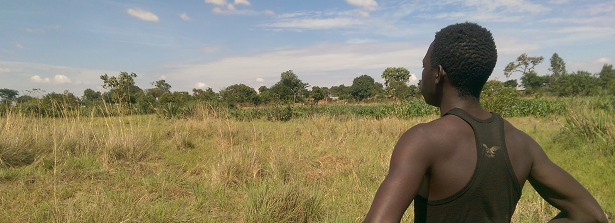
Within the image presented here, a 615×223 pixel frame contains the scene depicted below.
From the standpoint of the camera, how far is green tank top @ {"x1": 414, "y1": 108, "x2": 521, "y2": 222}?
1.00m

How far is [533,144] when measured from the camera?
1128mm

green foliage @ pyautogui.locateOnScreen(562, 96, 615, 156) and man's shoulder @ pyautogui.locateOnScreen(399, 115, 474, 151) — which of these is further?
green foliage @ pyautogui.locateOnScreen(562, 96, 615, 156)

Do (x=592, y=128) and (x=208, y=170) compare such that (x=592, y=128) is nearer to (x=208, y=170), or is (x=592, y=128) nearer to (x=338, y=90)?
(x=208, y=170)

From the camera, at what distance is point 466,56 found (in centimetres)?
105

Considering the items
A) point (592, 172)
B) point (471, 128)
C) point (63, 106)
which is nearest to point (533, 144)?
point (471, 128)

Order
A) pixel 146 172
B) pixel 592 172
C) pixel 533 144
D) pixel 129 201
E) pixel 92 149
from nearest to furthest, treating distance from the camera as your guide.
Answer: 1. pixel 533 144
2. pixel 129 201
3. pixel 146 172
4. pixel 592 172
5. pixel 92 149

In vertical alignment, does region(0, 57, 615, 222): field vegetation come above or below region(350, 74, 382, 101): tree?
below

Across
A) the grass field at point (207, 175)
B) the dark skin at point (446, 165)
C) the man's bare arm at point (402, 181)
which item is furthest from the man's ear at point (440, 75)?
the grass field at point (207, 175)

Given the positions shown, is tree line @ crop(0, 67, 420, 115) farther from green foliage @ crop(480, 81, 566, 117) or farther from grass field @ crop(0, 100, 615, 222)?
green foliage @ crop(480, 81, 566, 117)

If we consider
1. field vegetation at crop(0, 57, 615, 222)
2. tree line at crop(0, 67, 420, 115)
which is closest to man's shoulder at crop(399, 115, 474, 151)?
field vegetation at crop(0, 57, 615, 222)

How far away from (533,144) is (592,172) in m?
7.02

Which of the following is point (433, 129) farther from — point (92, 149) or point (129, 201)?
point (92, 149)

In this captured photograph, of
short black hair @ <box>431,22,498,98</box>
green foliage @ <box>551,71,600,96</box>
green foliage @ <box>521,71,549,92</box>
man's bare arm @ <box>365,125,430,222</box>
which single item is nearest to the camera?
man's bare arm @ <box>365,125,430,222</box>

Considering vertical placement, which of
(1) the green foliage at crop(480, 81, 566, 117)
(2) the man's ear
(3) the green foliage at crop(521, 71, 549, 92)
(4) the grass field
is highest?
(3) the green foliage at crop(521, 71, 549, 92)
